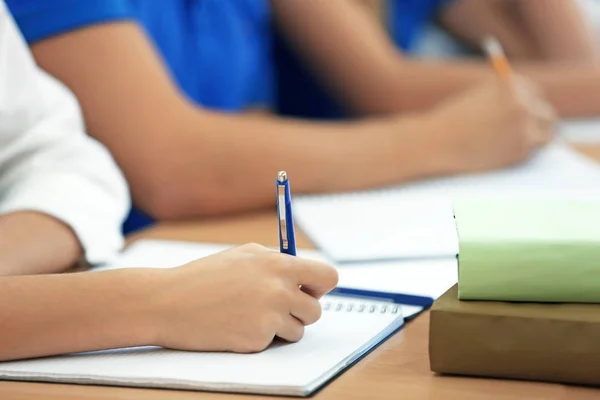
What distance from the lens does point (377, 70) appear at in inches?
57.9

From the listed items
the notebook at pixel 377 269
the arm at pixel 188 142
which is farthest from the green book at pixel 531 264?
the arm at pixel 188 142

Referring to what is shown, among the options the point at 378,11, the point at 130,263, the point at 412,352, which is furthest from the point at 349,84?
the point at 412,352

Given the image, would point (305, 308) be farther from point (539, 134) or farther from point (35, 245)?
point (539, 134)

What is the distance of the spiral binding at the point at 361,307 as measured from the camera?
64 cm

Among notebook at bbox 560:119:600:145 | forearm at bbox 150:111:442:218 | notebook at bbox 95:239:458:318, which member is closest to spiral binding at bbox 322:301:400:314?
notebook at bbox 95:239:458:318

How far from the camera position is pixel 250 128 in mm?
999

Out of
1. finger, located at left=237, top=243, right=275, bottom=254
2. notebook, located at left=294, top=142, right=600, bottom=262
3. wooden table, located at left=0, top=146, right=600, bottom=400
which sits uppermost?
notebook, located at left=294, top=142, right=600, bottom=262

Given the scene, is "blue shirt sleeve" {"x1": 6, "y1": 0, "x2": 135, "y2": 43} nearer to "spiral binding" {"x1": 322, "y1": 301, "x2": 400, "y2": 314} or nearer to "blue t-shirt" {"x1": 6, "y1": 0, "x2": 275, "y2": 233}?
"blue t-shirt" {"x1": 6, "y1": 0, "x2": 275, "y2": 233}

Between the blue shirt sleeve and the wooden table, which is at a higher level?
the blue shirt sleeve

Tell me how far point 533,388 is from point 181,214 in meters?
0.52

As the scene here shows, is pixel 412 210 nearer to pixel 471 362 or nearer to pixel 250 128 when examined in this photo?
pixel 250 128

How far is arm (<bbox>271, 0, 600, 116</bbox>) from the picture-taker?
1.43 meters

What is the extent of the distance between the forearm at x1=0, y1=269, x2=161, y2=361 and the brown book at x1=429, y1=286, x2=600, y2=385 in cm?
17

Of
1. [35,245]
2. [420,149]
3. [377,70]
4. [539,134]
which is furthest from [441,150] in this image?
[35,245]
